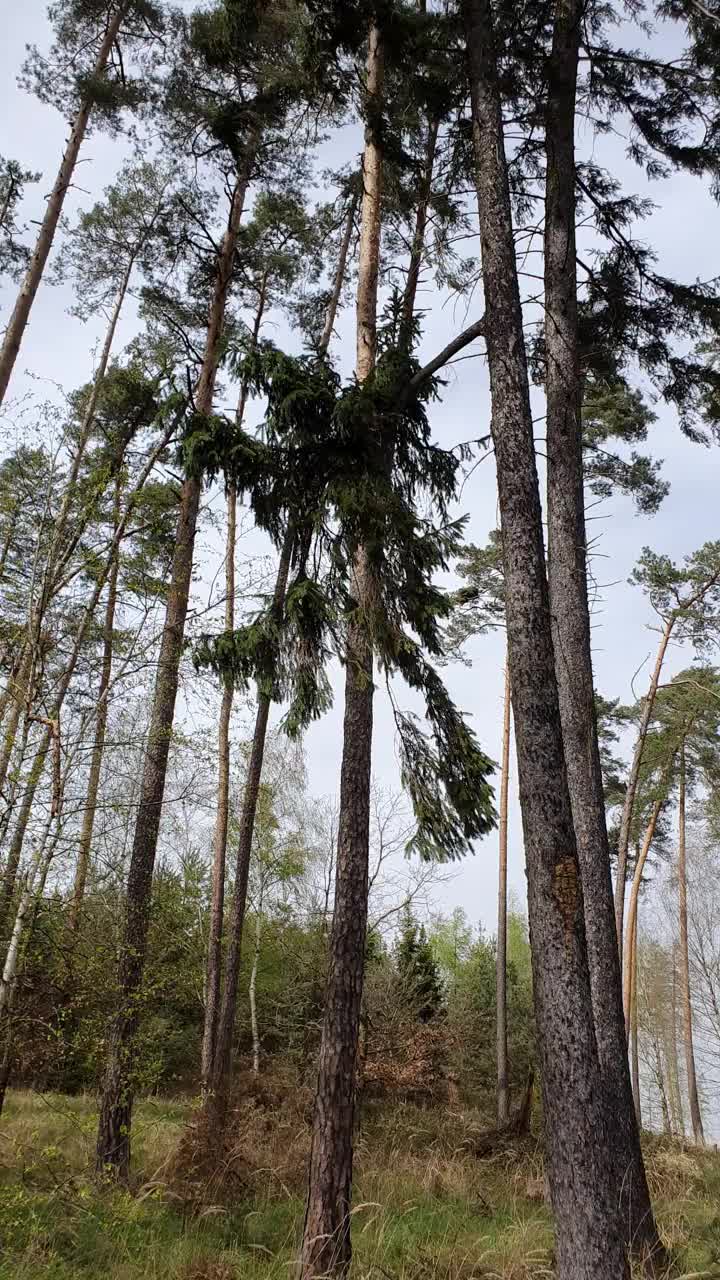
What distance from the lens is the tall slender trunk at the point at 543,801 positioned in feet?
11.5

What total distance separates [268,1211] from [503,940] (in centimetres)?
1059

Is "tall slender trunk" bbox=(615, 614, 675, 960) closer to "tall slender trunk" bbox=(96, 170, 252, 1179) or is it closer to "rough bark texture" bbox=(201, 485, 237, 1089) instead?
"rough bark texture" bbox=(201, 485, 237, 1089)

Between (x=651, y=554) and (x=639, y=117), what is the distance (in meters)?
9.66

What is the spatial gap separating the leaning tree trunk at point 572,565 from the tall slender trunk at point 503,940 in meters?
9.55

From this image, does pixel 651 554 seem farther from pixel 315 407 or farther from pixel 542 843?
pixel 542 843

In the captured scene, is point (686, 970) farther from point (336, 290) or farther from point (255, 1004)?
point (336, 290)

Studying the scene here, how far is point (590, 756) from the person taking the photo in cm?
576

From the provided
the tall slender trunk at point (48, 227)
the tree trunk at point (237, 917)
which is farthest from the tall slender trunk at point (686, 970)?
the tall slender trunk at point (48, 227)

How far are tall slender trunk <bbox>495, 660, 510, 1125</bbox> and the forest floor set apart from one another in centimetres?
518

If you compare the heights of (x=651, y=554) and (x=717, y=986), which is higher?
(x=651, y=554)

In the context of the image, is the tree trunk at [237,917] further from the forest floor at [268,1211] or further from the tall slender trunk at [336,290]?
the tall slender trunk at [336,290]

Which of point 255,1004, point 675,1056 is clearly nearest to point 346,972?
point 255,1004

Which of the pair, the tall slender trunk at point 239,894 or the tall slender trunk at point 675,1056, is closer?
the tall slender trunk at point 239,894

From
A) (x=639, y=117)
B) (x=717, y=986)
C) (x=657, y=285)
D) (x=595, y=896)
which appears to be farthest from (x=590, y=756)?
(x=717, y=986)
